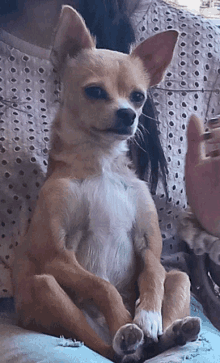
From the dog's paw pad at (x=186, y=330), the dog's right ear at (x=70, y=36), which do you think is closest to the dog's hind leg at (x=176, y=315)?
the dog's paw pad at (x=186, y=330)

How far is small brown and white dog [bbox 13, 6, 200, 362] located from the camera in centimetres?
49

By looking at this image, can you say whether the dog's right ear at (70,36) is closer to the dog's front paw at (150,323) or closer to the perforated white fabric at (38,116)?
the perforated white fabric at (38,116)

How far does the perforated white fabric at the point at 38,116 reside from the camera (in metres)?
0.66

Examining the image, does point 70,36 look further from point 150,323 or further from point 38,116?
point 150,323

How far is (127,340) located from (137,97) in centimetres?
30

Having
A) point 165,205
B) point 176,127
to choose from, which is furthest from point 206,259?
point 176,127

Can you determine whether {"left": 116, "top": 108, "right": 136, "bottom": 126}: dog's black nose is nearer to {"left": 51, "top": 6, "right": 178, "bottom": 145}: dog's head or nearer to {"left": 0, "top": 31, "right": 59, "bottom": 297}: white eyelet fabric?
{"left": 51, "top": 6, "right": 178, "bottom": 145}: dog's head

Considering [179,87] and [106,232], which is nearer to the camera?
[106,232]

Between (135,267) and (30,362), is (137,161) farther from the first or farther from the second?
(30,362)

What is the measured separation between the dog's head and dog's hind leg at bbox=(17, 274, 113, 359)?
0.20 meters

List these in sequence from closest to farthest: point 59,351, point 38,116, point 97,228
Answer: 1. point 59,351
2. point 97,228
3. point 38,116

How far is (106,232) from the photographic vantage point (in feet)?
1.83

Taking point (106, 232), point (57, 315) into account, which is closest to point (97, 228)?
point (106, 232)

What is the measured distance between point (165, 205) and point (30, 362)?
1.11 ft
